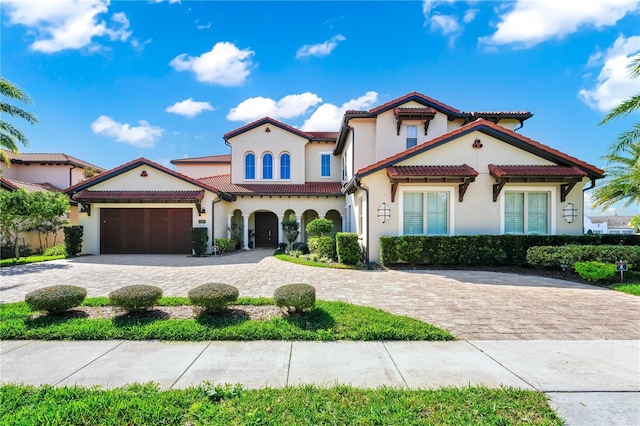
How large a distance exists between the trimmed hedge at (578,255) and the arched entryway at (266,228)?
52.4 ft

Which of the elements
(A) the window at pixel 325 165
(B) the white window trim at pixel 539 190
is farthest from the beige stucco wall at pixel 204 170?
(B) the white window trim at pixel 539 190

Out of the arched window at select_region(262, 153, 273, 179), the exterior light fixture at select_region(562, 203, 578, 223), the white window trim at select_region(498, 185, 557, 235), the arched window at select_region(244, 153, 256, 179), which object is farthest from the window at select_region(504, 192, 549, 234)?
the arched window at select_region(244, 153, 256, 179)

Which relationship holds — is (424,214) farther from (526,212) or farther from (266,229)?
(266,229)

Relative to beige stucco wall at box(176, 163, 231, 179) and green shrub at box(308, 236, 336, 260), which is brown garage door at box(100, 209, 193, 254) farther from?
beige stucco wall at box(176, 163, 231, 179)

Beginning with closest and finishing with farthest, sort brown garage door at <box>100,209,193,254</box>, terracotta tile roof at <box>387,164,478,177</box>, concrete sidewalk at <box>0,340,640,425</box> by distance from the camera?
concrete sidewalk at <box>0,340,640,425</box>, terracotta tile roof at <box>387,164,478,177</box>, brown garage door at <box>100,209,193,254</box>

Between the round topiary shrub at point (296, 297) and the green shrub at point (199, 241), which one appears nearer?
the round topiary shrub at point (296, 297)

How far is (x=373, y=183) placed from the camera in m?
12.6

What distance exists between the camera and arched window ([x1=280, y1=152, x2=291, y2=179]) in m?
21.6

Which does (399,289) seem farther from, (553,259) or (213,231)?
(213,231)

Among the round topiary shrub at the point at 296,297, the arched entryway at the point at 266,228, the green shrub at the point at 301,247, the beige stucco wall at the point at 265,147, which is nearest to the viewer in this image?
the round topiary shrub at the point at 296,297

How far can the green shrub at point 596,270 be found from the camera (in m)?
8.99

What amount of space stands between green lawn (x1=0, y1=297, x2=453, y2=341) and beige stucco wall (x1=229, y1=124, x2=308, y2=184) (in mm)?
16236

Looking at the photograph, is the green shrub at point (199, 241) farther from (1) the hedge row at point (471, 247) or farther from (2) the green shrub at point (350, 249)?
(1) the hedge row at point (471, 247)

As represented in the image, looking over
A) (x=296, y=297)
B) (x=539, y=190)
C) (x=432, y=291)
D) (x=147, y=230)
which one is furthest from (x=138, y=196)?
(x=539, y=190)
